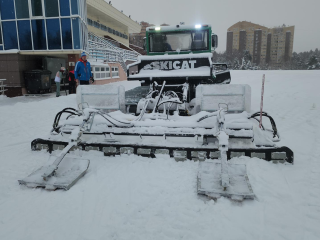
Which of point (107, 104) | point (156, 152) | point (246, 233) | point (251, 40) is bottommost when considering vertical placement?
point (246, 233)

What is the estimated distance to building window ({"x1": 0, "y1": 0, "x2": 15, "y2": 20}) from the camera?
14.1 meters

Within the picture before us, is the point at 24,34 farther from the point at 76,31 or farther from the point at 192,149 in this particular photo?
the point at 192,149

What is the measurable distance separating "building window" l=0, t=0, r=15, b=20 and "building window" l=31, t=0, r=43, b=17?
3.62ft

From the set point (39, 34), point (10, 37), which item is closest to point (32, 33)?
point (39, 34)

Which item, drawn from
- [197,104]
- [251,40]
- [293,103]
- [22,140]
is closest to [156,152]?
[197,104]

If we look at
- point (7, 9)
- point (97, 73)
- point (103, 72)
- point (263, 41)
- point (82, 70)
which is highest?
point (263, 41)

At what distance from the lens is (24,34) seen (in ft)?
47.2

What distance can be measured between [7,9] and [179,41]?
12.1m

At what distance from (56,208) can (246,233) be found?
2.08 meters

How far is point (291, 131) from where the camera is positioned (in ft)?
20.1

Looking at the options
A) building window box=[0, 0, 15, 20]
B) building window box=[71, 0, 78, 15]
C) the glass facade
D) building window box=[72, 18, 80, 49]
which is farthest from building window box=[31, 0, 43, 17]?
building window box=[72, 18, 80, 49]

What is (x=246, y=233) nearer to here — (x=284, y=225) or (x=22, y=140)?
(x=284, y=225)

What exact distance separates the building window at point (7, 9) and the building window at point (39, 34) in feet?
4.16

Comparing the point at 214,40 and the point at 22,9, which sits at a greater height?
the point at 22,9
